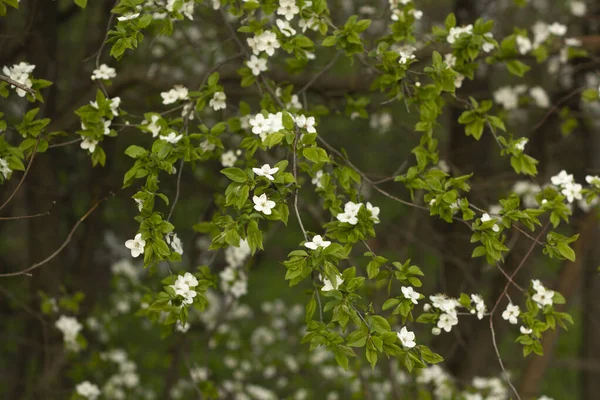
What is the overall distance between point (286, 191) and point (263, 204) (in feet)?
0.31

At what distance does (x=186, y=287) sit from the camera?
7.90 ft

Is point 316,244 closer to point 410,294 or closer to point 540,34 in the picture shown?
point 410,294

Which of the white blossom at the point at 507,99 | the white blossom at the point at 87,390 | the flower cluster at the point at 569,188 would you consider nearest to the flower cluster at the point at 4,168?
the white blossom at the point at 87,390

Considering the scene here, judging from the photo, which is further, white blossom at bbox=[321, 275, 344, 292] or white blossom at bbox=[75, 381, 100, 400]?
white blossom at bbox=[75, 381, 100, 400]

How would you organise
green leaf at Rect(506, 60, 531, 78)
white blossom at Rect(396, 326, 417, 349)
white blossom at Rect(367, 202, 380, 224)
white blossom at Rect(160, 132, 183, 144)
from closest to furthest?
white blossom at Rect(396, 326, 417, 349) < white blossom at Rect(367, 202, 380, 224) < white blossom at Rect(160, 132, 183, 144) < green leaf at Rect(506, 60, 531, 78)

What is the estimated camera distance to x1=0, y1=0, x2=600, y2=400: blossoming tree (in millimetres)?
2383

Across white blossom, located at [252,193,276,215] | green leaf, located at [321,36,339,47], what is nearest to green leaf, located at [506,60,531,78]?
green leaf, located at [321,36,339,47]

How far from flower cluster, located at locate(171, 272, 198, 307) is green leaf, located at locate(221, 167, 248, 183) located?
0.45 metres

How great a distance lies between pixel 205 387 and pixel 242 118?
1528mm

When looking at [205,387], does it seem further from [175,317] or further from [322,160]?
[322,160]

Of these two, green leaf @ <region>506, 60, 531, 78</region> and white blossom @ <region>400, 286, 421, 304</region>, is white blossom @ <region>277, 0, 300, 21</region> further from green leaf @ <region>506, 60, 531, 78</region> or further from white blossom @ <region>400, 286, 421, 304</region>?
green leaf @ <region>506, 60, 531, 78</region>

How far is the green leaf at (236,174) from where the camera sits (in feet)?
7.07

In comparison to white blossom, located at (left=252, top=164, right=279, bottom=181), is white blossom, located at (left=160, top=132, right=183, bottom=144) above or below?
below

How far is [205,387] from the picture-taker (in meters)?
3.66
